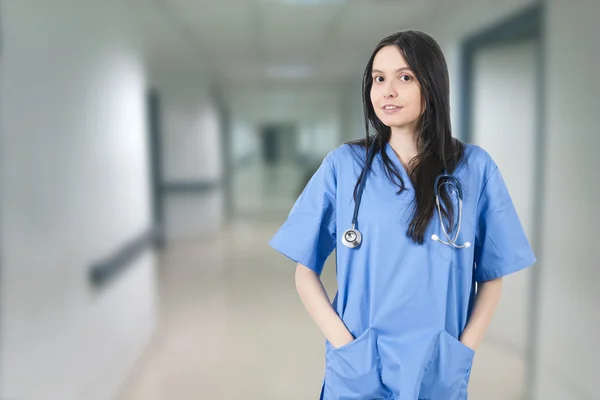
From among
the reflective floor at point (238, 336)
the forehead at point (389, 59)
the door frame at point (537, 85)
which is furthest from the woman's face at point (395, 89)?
the reflective floor at point (238, 336)

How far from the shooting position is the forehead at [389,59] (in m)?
0.89

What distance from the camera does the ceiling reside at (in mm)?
1967

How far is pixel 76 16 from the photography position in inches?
63.0

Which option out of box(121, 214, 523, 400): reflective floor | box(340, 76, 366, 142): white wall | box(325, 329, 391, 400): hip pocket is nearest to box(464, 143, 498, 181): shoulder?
box(325, 329, 391, 400): hip pocket

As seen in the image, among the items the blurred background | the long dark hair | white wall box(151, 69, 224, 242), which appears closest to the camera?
the long dark hair

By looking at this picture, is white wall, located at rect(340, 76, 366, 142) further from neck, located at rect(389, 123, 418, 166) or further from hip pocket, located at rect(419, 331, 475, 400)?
hip pocket, located at rect(419, 331, 475, 400)

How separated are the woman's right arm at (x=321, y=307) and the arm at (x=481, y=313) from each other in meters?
0.22

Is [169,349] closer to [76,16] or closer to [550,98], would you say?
[76,16]

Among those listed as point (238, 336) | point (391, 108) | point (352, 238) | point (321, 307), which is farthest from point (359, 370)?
point (238, 336)

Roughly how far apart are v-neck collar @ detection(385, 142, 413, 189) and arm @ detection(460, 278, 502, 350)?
252 millimetres

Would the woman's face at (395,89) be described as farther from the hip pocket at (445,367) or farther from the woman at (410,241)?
the hip pocket at (445,367)

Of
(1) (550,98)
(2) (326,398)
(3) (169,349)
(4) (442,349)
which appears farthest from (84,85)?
(1) (550,98)

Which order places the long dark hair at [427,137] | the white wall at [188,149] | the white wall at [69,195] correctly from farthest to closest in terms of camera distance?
the white wall at [188,149] < the white wall at [69,195] < the long dark hair at [427,137]

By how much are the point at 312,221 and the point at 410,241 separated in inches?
7.6
